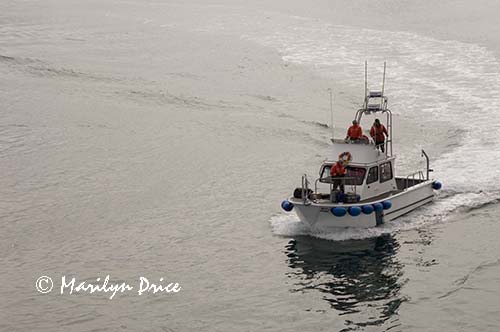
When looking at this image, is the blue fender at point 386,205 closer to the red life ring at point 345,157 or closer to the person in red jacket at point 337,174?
the person in red jacket at point 337,174

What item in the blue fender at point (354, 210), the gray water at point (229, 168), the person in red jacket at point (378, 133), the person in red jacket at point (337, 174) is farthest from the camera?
the person in red jacket at point (378, 133)

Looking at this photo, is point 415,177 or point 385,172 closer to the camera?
point 385,172

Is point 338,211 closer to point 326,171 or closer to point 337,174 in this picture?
point 337,174

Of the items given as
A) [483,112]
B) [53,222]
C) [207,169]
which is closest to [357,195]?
[207,169]

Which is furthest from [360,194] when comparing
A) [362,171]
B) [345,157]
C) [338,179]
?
[345,157]

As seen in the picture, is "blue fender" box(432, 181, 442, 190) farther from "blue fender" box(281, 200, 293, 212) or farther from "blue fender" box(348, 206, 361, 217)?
"blue fender" box(281, 200, 293, 212)

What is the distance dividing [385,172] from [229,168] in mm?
8201

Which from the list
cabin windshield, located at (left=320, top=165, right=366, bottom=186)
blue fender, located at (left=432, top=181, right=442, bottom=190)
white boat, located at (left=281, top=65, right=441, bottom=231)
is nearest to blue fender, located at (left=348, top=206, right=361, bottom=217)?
white boat, located at (left=281, top=65, right=441, bottom=231)


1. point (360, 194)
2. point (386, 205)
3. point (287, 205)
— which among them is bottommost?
point (386, 205)

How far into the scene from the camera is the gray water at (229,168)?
24234mm

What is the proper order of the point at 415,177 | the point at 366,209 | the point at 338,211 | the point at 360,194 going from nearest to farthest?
the point at 338,211 < the point at 366,209 < the point at 360,194 < the point at 415,177

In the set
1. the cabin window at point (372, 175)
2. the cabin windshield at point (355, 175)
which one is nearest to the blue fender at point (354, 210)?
the cabin windshield at point (355, 175)

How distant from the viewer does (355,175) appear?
31.0m

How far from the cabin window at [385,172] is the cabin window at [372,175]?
37cm
